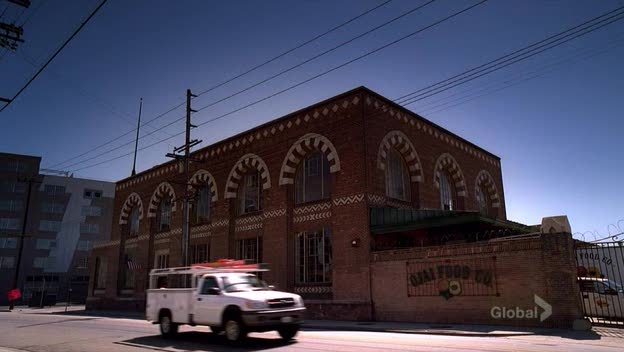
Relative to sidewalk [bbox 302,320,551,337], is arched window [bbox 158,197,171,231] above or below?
above

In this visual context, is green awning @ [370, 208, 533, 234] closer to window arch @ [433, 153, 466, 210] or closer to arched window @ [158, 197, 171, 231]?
window arch @ [433, 153, 466, 210]

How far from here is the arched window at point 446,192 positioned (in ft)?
89.5

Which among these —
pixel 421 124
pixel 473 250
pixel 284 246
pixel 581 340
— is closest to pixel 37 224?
pixel 284 246

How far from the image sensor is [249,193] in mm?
27828

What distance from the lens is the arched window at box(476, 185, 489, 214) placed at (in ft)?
101

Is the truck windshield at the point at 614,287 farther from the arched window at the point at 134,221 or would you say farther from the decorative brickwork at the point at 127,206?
the decorative brickwork at the point at 127,206

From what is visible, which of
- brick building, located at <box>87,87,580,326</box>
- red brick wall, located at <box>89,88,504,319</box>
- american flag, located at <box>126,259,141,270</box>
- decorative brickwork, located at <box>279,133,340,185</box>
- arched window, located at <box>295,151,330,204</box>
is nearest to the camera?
brick building, located at <box>87,87,580,326</box>

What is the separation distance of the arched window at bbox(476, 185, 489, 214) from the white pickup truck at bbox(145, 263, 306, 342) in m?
20.4

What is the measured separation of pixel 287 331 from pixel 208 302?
2.32 m

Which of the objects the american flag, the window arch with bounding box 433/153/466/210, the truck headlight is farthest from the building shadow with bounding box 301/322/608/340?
the american flag

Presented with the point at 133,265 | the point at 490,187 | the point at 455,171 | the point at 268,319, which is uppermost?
the point at 455,171

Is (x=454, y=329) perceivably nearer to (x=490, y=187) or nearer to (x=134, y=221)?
(x=490, y=187)

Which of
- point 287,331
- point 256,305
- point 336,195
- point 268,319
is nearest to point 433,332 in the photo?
point 287,331

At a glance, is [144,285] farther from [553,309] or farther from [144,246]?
[553,309]
